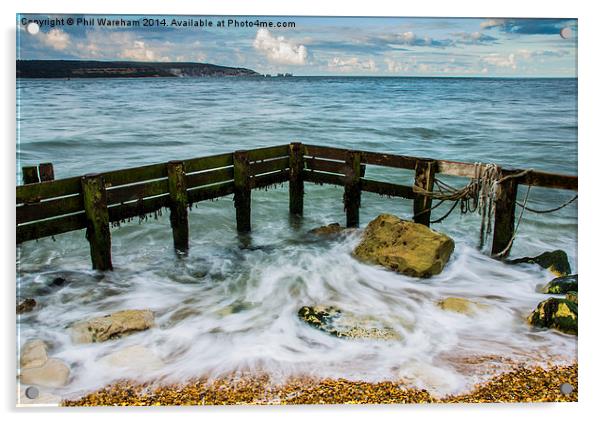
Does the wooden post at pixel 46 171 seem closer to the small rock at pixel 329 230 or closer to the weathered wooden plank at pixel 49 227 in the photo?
the weathered wooden plank at pixel 49 227

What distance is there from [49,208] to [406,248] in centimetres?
438

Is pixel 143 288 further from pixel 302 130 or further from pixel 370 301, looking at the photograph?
pixel 302 130

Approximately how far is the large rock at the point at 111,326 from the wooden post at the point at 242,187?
3.01m

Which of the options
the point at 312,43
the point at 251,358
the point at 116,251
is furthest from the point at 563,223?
the point at 116,251

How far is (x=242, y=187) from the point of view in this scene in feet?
27.3

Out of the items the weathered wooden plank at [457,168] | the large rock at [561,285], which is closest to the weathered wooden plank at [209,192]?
the weathered wooden plank at [457,168]

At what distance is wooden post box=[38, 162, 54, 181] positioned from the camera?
6.59 metres

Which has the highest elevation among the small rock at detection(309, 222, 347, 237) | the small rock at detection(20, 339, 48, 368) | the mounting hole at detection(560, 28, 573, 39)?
the mounting hole at detection(560, 28, 573, 39)

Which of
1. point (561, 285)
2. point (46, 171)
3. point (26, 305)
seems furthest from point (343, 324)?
point (46, 171)

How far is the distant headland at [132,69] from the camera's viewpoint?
239 inches

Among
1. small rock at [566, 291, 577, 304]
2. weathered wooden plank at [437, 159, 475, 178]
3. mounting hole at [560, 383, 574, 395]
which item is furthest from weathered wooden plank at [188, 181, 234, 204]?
mounting hole at [560, 383, 574, 395]

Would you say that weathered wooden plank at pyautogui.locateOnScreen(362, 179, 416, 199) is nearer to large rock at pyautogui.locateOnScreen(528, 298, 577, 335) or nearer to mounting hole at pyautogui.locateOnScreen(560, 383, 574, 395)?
large rock at pyautogui.locateOnScreen(528, 298, 577, 335)

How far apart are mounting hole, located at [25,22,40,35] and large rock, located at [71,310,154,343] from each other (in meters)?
2.90

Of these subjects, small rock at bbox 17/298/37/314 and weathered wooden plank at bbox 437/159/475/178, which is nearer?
small rock at bbox 17/298/37/314
